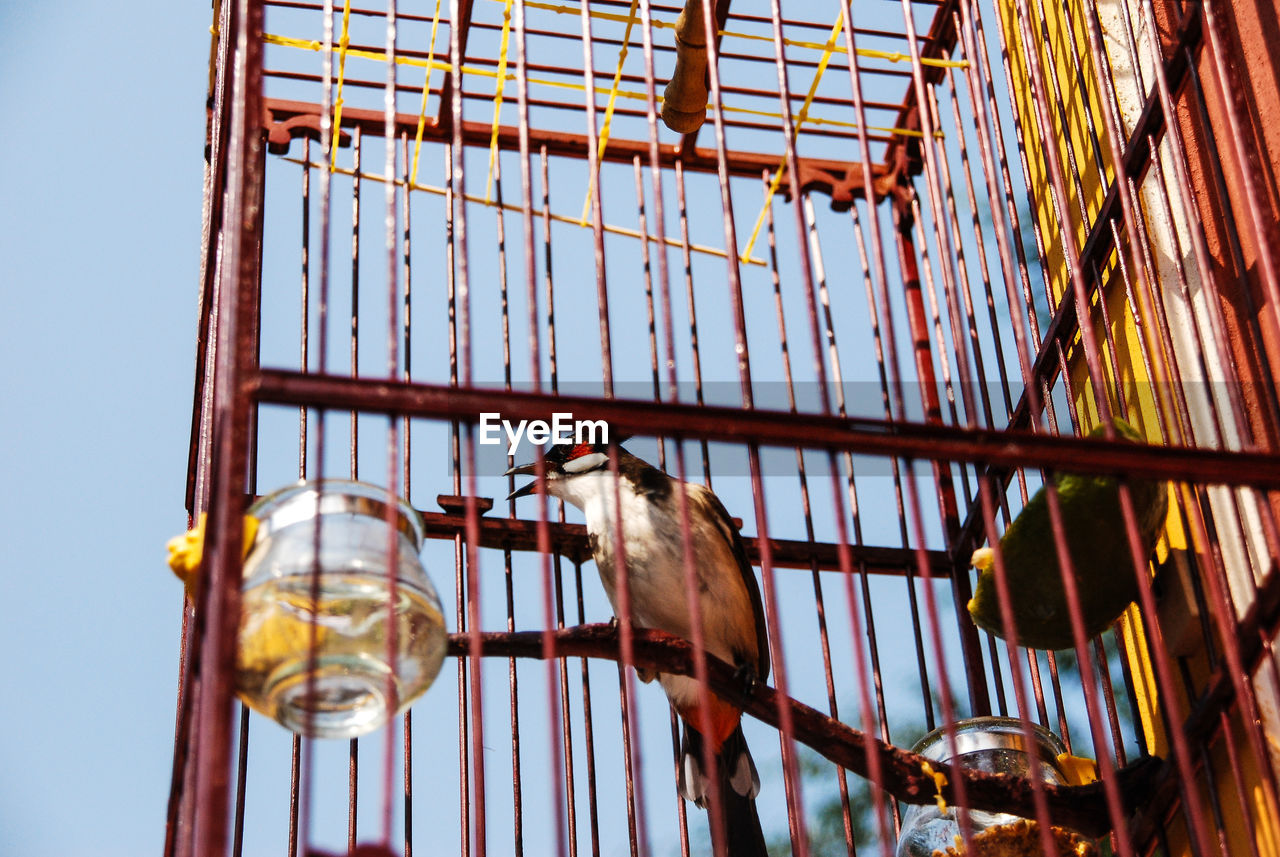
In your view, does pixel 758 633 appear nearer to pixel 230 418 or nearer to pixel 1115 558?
pixel 1115 558

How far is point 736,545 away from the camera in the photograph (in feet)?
12.3

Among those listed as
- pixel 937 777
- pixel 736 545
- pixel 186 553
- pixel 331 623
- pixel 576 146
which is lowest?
pixel 937 777

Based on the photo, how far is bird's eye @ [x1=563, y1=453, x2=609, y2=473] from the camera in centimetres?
421

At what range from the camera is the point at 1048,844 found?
6.00 ft

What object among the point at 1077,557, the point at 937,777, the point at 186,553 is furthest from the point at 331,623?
the point at 1077,557

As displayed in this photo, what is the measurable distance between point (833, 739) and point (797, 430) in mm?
709

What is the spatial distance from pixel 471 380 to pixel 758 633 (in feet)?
6.56

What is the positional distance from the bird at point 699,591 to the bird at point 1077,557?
91 cm

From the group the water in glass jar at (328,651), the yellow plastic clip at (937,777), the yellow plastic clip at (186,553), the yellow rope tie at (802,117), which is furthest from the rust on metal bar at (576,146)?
the water in glass jar at (328,651)

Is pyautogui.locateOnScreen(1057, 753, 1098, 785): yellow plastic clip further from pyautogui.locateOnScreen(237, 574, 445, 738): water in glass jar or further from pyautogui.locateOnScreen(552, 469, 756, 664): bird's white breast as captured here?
pyautogui.locateOnScreen(237, 574, 445, 738): water in glass jar

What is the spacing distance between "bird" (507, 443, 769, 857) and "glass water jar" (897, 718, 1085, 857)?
2.23ft

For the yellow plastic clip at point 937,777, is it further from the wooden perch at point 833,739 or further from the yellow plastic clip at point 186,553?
the yellow plastic clip at point 186,553

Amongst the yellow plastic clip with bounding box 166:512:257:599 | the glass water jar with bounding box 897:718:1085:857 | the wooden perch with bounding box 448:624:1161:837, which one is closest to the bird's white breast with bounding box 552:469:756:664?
the glass water jar with bounding box 897:718:1085:857

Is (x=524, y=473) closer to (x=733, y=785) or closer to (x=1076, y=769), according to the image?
(x=733, y=785)
